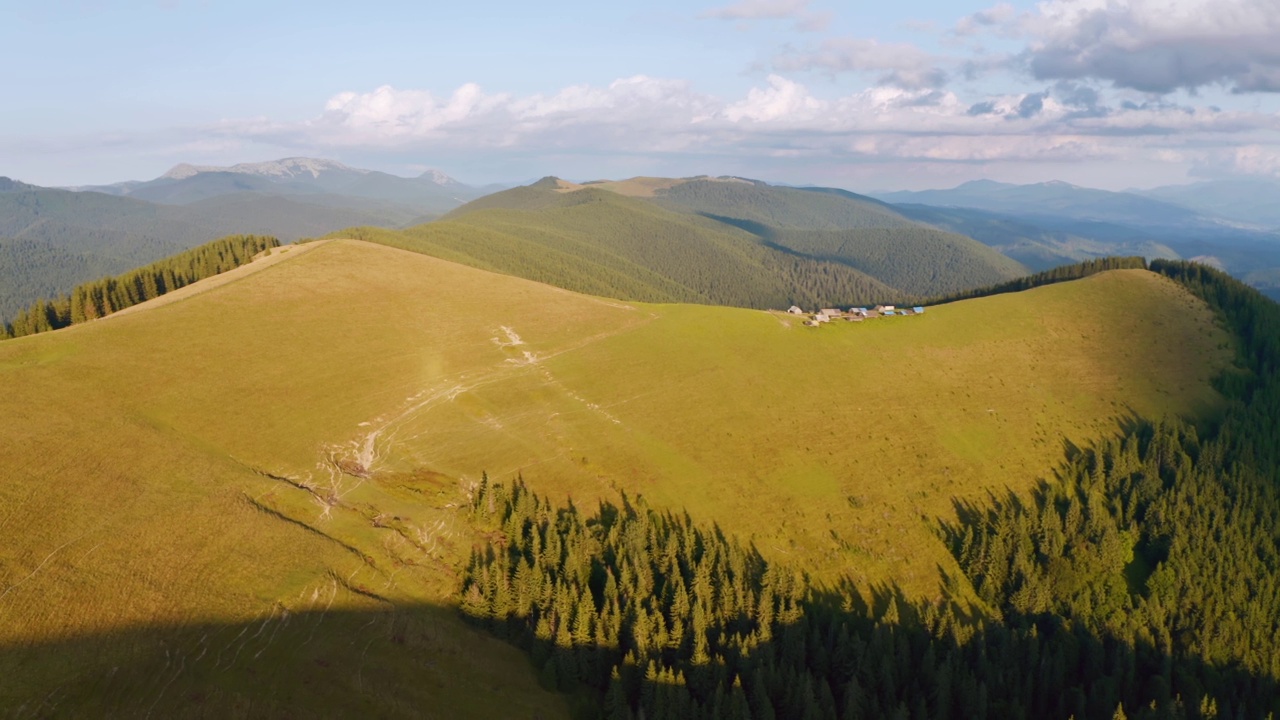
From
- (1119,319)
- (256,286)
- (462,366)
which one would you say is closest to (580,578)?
(462,366)

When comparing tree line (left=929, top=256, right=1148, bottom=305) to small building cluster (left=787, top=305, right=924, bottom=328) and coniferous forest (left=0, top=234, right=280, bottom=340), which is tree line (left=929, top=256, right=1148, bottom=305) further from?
coniferous forest (left=0, top=234, right=280, bottom=340)

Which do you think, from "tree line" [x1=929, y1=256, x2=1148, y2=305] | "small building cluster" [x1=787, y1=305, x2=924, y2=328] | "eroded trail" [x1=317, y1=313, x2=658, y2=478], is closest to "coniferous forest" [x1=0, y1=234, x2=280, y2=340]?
"eroded trail" [x1=317, y1=313, x2=658, y2=478]

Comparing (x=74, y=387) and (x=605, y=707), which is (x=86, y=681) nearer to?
(x=605, y=707)

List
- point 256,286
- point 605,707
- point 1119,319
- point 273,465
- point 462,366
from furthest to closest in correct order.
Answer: point 1119,319, point 256,286, point 462,366, point 273,465, point 605,707

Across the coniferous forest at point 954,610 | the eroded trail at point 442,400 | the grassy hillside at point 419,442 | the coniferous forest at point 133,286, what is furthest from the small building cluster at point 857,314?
the coniferous forest at point 133,286

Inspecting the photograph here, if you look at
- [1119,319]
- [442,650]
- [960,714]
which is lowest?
[960,714]

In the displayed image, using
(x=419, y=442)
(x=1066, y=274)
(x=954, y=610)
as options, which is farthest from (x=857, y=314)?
(x=419, y=442)

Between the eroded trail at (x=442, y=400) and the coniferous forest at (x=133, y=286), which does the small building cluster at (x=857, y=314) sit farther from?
the coniferous forest at (x=133, y=286)
